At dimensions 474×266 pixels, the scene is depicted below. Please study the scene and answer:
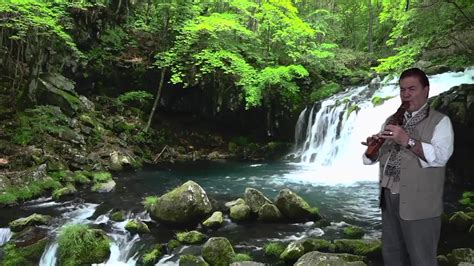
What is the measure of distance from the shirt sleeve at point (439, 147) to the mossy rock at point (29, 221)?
7.22 meters

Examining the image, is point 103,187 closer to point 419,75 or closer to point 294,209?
point 294,209

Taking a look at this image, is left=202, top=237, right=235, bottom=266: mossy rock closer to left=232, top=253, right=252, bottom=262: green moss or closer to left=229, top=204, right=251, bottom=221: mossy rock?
left=232, top=253, right=252, bottom=262: green moss

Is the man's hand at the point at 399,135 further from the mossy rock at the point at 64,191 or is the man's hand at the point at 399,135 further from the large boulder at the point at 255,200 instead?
the mossy rock at the point at 64,191

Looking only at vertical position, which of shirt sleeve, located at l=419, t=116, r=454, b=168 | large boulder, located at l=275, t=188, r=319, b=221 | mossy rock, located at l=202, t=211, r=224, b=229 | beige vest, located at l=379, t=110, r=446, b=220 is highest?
shirt sleeve, located at l=419, t=116, r=454, b=168

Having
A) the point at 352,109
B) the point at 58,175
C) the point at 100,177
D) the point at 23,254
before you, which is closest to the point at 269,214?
the point at 23,254

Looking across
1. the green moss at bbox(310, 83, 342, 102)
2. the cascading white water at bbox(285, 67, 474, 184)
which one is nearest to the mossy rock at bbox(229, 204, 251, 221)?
the cascading white water at bbox(285, 67, 474, 184)

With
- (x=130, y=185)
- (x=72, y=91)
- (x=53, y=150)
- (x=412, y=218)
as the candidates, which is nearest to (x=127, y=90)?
(x=72, y=91)

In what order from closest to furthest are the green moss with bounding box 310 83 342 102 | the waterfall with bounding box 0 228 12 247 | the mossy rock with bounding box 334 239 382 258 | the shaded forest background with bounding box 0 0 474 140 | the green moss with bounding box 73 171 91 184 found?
1. the mossy rock with bounding box 334 239 382 258
2. the waterfall with bounding box 0 228 12 247
3. the green moss with bounding box 73 171 91 184
4. the shaded forest background with bounding box 0 0 474 140
5. the green moss with bounding box 310 83 342 102

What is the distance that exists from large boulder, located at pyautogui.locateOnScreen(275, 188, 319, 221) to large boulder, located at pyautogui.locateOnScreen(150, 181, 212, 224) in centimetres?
156

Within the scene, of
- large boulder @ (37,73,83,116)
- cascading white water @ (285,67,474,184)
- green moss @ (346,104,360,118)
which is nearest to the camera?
large boulder @ (37,73,83,116)

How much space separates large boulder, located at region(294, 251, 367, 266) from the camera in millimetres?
5227

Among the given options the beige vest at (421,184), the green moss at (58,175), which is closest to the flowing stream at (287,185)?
the green moss at (58,175)

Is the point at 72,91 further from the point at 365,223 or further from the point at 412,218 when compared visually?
the point at 412,218

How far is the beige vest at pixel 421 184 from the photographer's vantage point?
270cm
